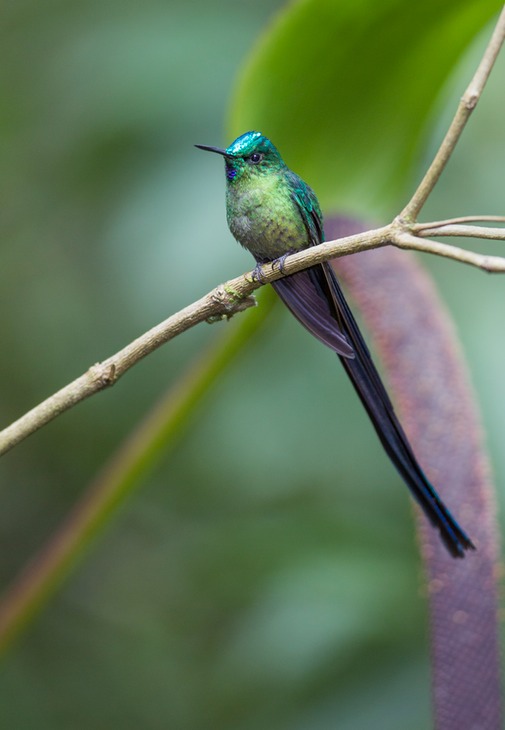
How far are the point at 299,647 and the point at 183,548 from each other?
1.39 ft

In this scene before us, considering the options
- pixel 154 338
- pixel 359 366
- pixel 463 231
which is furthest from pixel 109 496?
pixel 463 231

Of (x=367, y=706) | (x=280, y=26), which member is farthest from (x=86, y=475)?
(x=280, y=26)

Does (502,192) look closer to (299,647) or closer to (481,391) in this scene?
(481,391)

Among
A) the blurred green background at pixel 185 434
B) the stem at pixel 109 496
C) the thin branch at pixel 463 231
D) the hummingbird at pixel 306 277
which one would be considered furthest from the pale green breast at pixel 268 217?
the blurred green background at pixel 185 434

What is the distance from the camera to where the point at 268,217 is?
46.3 inches

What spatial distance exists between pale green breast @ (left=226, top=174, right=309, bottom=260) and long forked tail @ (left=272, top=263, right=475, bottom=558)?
7 cm

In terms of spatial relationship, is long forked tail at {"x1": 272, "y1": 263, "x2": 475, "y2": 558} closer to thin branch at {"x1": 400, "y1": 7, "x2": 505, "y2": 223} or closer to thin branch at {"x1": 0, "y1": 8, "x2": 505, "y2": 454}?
thin branch at {"x1": 0, "y1": 8, "x2": 505, "y2": 454}

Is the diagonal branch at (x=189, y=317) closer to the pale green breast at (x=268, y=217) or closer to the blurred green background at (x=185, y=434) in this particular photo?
the pale green breast at (x=268, y=217)

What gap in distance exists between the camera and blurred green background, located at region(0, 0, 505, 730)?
1.82 meters

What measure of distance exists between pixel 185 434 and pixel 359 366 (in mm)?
1124

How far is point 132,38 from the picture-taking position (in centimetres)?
214

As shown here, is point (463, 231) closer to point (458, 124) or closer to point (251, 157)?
point (458, 124)

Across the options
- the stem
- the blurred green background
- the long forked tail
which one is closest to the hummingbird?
the long forked tail

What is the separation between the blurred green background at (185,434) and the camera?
182 centimetres
